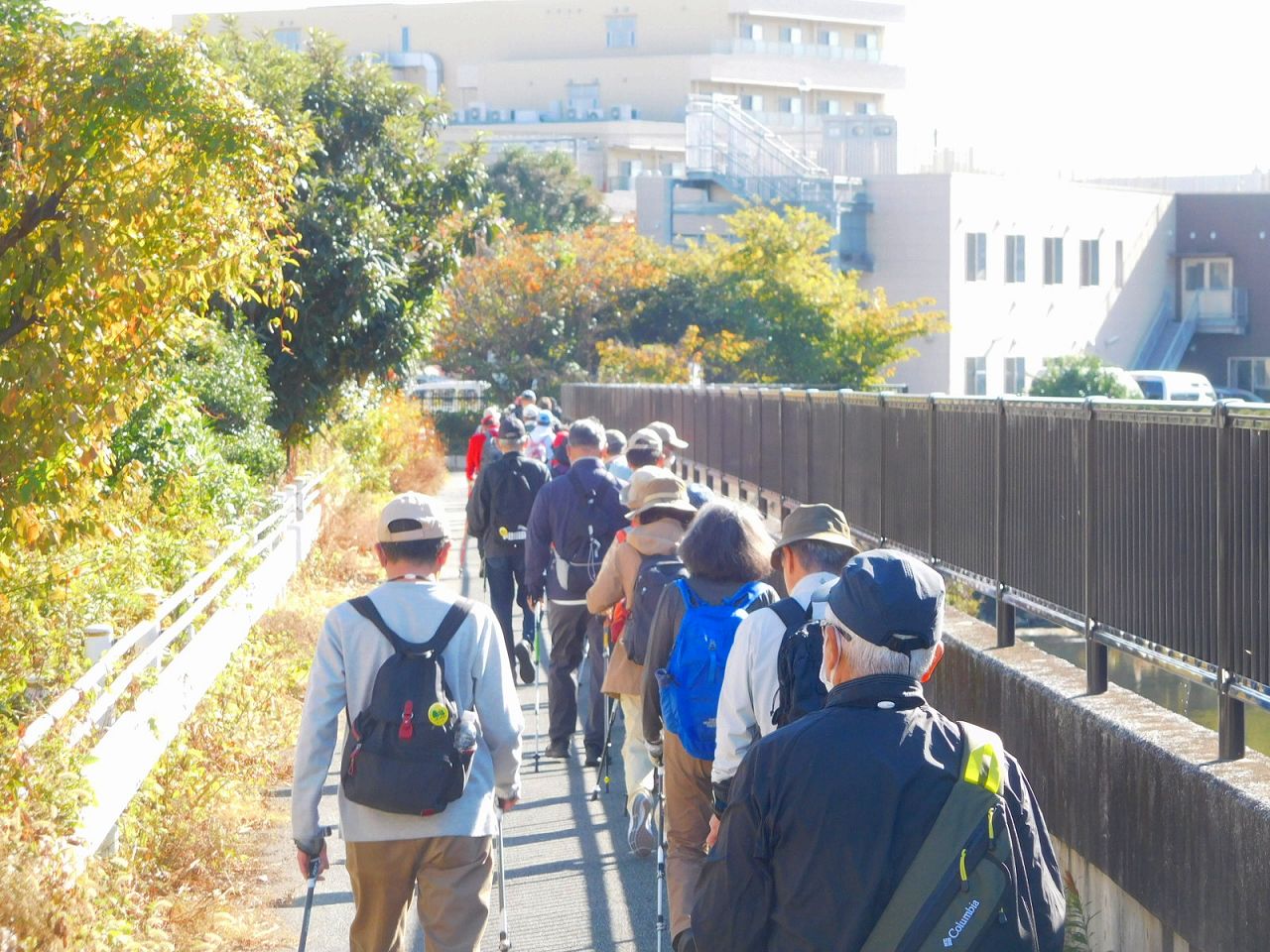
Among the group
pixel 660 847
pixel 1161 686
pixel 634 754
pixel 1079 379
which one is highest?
pixel 1079 379

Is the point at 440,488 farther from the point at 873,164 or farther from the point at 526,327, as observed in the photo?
the point at 873,164

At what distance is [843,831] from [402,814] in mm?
2388

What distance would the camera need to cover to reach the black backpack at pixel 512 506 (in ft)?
41.0

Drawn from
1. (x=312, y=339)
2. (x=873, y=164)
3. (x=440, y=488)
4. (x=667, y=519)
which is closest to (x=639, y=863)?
(x=667, y=519)

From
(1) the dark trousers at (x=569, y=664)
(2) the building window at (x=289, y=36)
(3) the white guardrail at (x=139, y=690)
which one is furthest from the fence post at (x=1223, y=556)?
(2) the building window at (x=289, y=36)

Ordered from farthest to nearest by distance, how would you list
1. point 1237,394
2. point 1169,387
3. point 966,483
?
point 1237,394 < point 1169,387 < point 966,483

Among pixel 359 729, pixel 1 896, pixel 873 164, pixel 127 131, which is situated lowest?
pixel 1 896

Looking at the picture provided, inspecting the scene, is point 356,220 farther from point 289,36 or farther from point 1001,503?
point 289,36

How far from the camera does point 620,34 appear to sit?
9444 cm

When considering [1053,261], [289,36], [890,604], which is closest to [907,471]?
[890,604]

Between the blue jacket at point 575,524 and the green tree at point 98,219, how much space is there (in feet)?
9.18

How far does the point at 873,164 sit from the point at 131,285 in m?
49.7

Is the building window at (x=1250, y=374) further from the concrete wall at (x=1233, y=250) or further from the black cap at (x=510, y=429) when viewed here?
the black cap at (x=510, y=429)

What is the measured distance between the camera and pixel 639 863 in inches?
328
